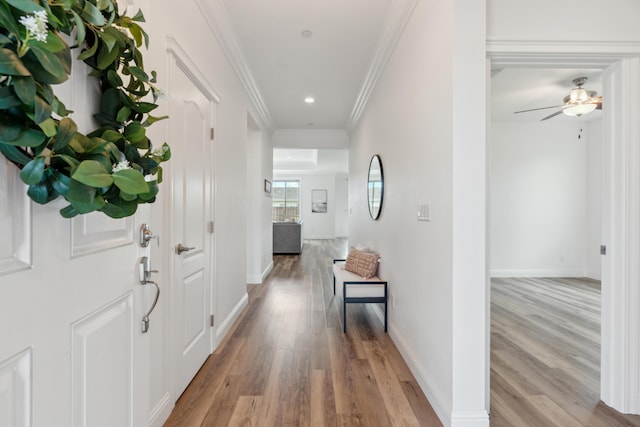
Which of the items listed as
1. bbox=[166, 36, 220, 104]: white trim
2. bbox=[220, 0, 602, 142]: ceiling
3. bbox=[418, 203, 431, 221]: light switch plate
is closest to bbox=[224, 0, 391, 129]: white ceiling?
bbox=[220, 0, 602, 142]: ceiling

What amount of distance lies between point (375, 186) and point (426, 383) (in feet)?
7.07

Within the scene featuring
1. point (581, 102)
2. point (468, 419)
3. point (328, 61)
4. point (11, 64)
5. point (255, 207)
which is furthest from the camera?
point (255, 207)

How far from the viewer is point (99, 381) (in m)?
0.86

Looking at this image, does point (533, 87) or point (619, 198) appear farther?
point (533, 87)

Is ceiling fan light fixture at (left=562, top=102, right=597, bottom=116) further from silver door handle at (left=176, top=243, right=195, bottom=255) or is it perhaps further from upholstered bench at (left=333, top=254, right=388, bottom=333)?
silver door handle at (left=176, top=243, right=195, bottom=255)

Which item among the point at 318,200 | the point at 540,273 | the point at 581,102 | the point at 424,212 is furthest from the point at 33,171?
the point at 318,200

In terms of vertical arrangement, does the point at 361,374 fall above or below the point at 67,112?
below

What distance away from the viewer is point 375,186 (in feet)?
11.5

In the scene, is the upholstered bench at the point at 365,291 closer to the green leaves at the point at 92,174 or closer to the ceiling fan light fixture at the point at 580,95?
the green leaves at the point at 92,174

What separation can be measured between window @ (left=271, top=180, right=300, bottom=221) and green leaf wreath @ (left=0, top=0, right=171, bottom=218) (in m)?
11.5

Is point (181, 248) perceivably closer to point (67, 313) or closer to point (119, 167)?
point (67, 313)

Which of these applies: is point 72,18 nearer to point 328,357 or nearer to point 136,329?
point 136,329

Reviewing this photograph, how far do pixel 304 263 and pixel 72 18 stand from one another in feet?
20.6

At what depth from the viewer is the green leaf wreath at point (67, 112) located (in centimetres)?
49
